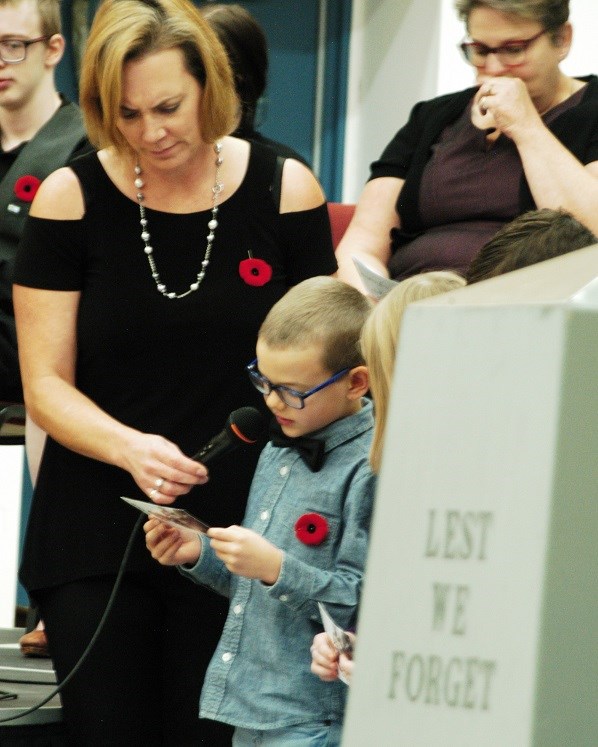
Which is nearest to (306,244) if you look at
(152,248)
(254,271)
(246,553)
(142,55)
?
(254,271)

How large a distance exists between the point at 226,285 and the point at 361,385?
307 mm

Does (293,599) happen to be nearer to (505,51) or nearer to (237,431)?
(237,431)

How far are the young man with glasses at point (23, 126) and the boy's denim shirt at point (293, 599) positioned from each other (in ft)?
3.80

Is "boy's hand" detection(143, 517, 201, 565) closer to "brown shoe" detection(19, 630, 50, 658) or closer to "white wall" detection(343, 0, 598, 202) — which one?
"brown shoe" detection(19, 630, 50, 658)

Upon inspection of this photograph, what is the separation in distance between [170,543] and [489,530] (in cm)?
130

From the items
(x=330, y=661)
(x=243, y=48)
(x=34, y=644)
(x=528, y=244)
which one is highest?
(x=243, y=48)

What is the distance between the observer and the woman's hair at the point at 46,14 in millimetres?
2984

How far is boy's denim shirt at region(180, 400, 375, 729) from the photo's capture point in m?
1.76

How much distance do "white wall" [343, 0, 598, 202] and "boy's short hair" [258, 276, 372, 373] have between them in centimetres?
282

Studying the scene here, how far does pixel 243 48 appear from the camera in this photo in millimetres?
2727

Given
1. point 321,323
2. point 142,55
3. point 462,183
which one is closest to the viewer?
point 321,323

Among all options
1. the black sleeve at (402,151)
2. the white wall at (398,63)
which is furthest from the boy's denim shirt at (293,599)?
the white wall at (398,63)

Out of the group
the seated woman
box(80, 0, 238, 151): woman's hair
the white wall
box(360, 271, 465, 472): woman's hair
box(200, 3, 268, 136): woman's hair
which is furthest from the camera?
the white wall

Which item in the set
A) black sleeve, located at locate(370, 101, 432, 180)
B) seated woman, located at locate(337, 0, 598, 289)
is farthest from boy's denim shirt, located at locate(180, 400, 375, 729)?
black sleeve, located at locate(370, 101, 432, 180)
